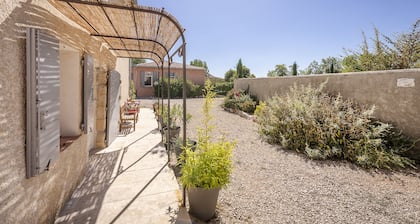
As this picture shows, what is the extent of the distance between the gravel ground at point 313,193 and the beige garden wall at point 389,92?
50.4 inches

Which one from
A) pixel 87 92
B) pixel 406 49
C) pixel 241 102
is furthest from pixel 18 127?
pixel 406 49

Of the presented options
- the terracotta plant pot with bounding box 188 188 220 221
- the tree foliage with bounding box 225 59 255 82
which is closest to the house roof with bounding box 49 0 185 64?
the terracotta plant pot with bounding box 188 188 220 221

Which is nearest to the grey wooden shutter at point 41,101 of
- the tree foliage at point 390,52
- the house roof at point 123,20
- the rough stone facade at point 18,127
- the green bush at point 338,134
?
the rough stone facade at point 18,127

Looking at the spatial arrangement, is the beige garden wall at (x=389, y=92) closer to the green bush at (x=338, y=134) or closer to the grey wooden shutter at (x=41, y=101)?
the green bush at (x=338, y=134)

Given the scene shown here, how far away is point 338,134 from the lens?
4777mm

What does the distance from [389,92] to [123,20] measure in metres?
6.26

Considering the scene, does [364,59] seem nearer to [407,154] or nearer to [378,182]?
[407,154]

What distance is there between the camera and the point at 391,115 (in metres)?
4.86

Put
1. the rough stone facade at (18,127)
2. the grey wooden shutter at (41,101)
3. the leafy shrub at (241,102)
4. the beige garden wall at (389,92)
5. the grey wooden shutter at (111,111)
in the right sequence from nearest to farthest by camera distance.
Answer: the rough stone facade at (18,127)
the grey wooden shutter at (41,101)
the beige garden wall at (389,92)
the grey wooden shutter at (111,111)
the leafy shrub at (241,102)

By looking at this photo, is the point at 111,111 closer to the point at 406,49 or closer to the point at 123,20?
the point at 123,20

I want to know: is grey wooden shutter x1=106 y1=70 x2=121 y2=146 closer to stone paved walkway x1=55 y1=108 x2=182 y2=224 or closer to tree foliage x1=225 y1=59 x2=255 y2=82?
stone paved walkway x1=55 y1=108 x2=182 y2=224

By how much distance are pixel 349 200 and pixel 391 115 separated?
329 centimetres

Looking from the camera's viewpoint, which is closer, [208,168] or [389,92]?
[208,168]

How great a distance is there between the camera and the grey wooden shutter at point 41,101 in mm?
1674
